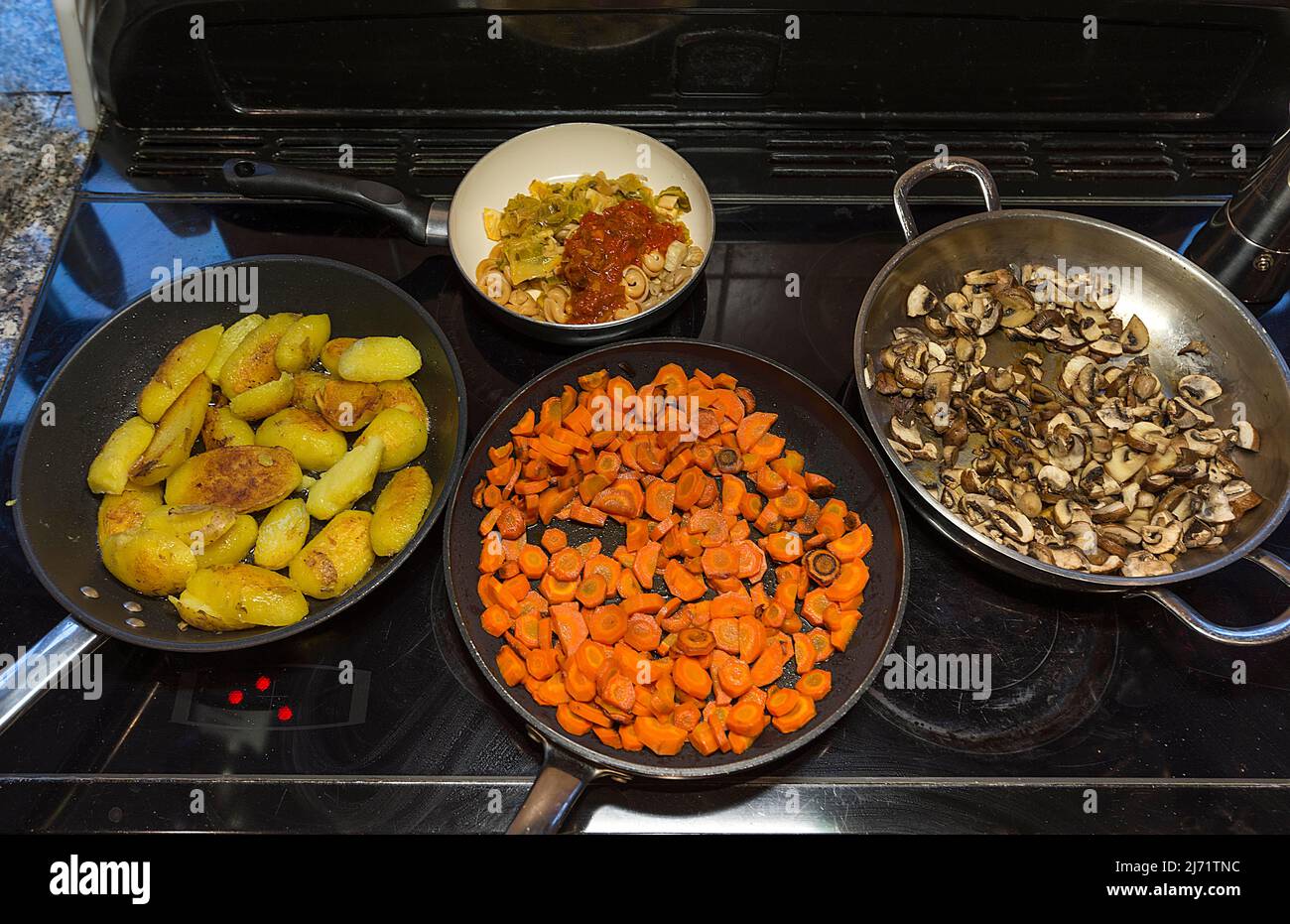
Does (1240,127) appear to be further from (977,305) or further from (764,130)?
Result: (764,130)

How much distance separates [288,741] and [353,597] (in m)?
0.29

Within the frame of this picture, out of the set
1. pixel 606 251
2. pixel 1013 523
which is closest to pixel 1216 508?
pixel 1013 523

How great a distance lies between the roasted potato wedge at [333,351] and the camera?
1.70m

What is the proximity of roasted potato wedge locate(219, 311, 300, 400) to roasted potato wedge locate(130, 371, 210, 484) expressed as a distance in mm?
56

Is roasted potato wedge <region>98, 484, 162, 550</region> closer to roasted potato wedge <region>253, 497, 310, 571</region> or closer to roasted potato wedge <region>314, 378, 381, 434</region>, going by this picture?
roasted potato wedge <region>253, 497, 310, 571</region>

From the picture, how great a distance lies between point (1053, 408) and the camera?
173cm

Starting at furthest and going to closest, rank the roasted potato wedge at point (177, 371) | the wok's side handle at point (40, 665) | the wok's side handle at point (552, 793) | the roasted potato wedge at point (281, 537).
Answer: the roasted potato wedge at point (177, 371) < the roasted potato wedge at point (281, 537) < the wok's side handle at point (40, 665) < the wok's side handle at point (552, 793)

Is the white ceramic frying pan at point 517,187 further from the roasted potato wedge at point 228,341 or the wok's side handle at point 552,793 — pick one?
the wok's side handle at point 552,793

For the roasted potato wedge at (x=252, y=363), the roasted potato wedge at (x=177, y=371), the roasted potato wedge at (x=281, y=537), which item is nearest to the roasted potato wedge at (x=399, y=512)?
the roasted potato wedge at (x=281, y=537)

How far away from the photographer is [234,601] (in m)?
1.42

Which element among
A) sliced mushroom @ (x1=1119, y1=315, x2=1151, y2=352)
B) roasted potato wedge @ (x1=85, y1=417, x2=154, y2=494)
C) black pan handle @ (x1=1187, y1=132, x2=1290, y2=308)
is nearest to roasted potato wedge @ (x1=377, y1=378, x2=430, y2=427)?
roasted potato wedge @ (x1=85, y1=417, x2=154, y2=494)

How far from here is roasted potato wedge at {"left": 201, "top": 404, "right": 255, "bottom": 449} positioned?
1.62 meters

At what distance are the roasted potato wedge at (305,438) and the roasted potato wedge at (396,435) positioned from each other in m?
0.05

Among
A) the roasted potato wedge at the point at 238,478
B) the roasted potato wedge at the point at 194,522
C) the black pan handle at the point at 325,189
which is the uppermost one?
the black pan handle at the point at 325,189
